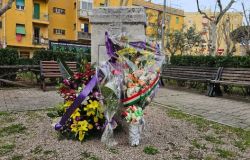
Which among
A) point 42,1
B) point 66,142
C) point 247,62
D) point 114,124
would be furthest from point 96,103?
point 42,1

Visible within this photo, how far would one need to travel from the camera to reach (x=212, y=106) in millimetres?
7691

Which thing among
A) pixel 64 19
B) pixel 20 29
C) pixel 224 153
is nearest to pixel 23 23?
pixel 20 29

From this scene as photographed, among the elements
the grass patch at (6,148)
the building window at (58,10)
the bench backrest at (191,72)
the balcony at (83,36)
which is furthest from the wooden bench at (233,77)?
the building window at (58,10)

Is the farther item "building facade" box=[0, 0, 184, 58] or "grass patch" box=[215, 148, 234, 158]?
"building facade" box=[0, 0, 184, 58]

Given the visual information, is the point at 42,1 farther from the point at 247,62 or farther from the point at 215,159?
the point at 215,159

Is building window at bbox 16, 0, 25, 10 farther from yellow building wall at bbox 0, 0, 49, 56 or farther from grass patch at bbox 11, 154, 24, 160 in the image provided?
grass patch at bbox 11, 154, 24, 160

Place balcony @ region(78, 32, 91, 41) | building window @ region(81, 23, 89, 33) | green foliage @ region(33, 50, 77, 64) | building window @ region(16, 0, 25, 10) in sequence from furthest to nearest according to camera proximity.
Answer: building window @ region(81, 23, 89, 33) < balcony @ region(78, 32, 91, 41) < building window @ region(16, 0, 25, 10) < green foliage @ region(33, 50, 77, 64)

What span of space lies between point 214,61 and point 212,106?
11.1 ft

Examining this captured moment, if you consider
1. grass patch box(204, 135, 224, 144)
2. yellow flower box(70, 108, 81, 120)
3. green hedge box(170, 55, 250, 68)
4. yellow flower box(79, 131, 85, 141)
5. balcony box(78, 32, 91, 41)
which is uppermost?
balcony box(78, 32, 91, 41)

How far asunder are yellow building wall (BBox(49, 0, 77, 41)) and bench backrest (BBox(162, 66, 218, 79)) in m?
33.3

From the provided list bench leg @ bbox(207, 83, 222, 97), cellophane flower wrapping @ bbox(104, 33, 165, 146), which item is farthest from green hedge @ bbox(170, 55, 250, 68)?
cellophane flower wrapping @ bbox(104, 33, 165, 146)

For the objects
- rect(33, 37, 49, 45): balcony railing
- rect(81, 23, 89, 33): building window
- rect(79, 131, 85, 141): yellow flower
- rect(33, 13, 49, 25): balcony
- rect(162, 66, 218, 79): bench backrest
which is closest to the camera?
rect(79, 131, 85, 141): yellow flower

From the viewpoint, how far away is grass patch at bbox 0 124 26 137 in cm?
485

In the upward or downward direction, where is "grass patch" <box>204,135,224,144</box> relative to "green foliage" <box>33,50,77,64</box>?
downward
